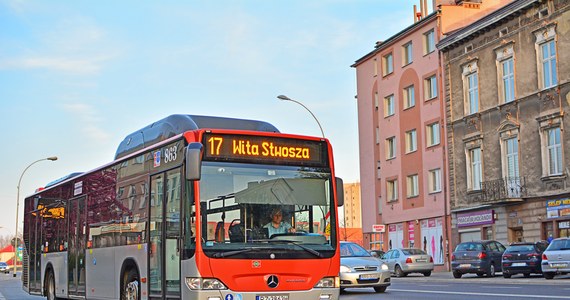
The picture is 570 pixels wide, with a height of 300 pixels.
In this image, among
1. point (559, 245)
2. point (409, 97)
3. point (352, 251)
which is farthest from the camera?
point (409, 97)

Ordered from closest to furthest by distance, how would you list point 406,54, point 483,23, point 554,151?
point 554,151 < point 483,23 < point 406,54

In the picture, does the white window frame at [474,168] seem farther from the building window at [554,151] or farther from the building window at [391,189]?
the building window at [391,189]

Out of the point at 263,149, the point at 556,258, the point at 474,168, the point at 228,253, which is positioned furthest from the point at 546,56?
the point at 228,253

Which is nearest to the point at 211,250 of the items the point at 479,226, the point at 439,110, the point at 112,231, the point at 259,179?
the point at 259,179

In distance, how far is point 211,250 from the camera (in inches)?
448

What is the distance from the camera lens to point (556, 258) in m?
29.3

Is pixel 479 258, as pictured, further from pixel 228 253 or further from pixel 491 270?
pixel 228 253

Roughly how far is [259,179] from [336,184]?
1286 millimetres

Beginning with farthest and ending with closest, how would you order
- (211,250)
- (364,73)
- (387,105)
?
(364,73), (387,105), (211,250)

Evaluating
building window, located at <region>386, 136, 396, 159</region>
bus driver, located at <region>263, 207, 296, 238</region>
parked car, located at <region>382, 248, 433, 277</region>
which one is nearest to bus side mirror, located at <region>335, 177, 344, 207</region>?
bus driver, located at <region>263, 207, 296, 238</region>

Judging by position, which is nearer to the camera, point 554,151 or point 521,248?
point 521,248

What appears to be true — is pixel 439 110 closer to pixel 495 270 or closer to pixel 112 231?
pixel 495 270

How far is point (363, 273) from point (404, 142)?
29422 mm

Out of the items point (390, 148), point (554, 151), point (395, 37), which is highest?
point (395, 37)
